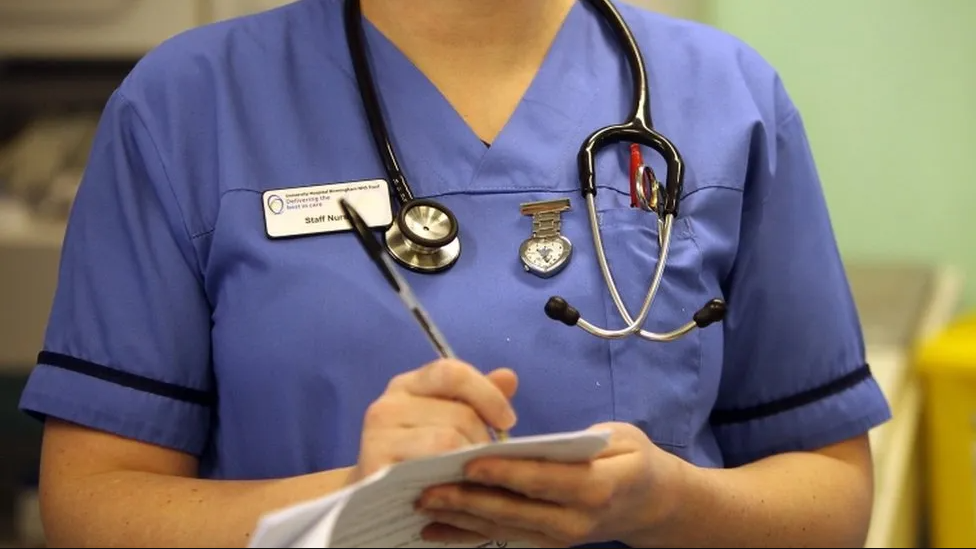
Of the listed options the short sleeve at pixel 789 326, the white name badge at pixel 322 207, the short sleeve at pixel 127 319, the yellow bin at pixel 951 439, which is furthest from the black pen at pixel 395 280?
the yellow bin at pixel 951 439

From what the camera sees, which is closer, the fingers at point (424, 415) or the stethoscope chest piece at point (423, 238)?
the fingers at point (424, 415)

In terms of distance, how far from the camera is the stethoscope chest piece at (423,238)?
799 mm

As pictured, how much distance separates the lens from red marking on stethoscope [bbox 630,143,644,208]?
2.82 ft

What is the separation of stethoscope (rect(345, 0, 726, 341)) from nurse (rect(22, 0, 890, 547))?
0.04 ft

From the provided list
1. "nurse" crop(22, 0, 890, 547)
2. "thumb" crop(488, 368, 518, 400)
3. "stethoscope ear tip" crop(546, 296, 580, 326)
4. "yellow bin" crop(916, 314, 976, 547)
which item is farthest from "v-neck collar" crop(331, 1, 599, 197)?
"yellow bin" crop(916, 314, 976, 547)

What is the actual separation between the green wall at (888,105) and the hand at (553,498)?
3.94 ft

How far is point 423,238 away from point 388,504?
0.25m

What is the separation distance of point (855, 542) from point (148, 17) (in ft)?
3.80

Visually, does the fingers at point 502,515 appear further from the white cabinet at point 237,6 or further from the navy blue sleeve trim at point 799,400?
the white cabinet at point 237,6

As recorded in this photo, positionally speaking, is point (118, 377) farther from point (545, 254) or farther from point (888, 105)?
point (888, 105)

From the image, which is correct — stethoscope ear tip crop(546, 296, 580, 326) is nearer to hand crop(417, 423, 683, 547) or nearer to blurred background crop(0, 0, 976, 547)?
hand crop(417, 423, 683, 547)

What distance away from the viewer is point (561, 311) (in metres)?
0.77

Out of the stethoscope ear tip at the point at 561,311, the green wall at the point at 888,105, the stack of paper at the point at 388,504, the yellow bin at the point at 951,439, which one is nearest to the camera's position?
the stack of paper at the point at 388,504

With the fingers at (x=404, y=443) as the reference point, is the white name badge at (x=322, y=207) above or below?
above
